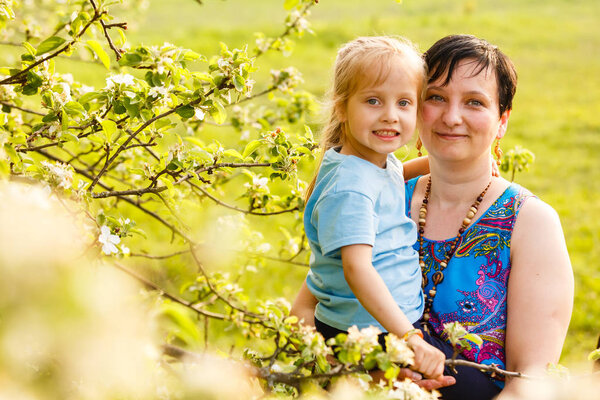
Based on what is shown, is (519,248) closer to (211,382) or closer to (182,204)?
(182,204)

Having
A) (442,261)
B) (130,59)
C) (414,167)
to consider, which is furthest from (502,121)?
(130,59)

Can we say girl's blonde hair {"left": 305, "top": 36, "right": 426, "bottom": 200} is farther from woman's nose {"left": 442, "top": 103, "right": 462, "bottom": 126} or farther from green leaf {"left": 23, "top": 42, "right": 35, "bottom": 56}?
green leaf {"left": 23, "top": 42, "right": 35, "bottom": 56}

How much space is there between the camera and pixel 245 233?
10.6ft

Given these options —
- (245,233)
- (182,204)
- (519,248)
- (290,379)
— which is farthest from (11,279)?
(245,233)

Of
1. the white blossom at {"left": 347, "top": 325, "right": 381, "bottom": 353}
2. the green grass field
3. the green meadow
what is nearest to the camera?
the white blossom at {"left": 347, "top": 325, "right": 381, "bottom": 353}

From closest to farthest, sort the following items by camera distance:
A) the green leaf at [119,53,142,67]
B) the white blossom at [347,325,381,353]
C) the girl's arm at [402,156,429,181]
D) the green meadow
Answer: the white blossom at [347,325,381,353], the green leaf at [119,53,142,67], the girl's arm at [402,156,429,181], the green meadow

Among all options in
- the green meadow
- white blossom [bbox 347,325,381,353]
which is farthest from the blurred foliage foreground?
the green meadow

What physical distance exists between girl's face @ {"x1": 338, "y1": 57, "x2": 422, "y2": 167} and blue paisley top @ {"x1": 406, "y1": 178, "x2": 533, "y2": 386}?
474mm

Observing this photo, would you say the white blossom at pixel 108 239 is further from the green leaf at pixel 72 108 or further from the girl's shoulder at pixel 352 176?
the girl's shoulder at pixel 352 176

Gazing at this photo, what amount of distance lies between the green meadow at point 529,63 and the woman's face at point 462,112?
1.31 ft

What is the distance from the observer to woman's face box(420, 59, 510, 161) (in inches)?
94.7

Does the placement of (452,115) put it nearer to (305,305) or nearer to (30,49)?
(305,305)

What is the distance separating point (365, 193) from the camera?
6.77 feet

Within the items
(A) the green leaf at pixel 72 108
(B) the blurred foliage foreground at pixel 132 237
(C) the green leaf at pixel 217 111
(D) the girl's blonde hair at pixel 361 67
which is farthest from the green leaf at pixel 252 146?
(A) the green leaf at pixel 72 108
